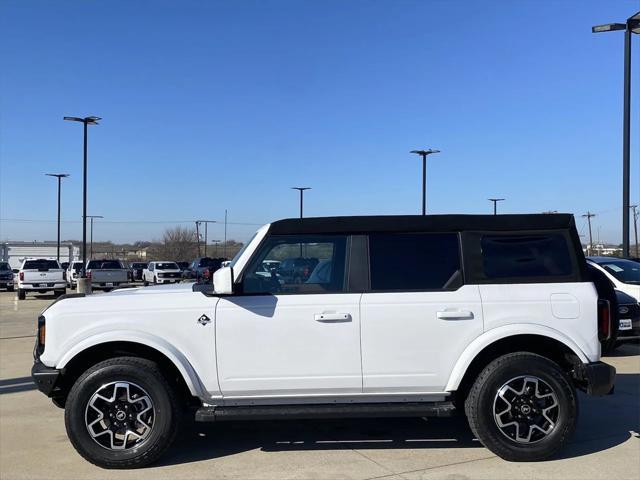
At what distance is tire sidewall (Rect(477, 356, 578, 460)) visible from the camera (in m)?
4.46

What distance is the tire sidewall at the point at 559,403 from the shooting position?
4.46 meters

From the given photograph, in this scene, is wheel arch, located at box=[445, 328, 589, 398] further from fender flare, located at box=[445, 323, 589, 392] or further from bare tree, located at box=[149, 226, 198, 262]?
bare tree, located at box=[149, 226, 198, 262]

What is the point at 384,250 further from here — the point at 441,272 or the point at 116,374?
the point at 116,374

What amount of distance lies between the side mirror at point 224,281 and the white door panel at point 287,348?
180 mm

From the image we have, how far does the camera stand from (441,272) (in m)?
4.68

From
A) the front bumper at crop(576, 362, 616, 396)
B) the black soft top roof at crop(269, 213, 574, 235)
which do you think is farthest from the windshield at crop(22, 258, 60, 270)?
the front bumper at crop(576, 362, 616, 396)

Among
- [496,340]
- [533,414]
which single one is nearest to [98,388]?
[496,340]

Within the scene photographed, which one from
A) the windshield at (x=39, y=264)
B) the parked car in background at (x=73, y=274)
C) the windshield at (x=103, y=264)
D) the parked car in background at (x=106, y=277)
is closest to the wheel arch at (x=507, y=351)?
the windshield at (x=39, y=264)

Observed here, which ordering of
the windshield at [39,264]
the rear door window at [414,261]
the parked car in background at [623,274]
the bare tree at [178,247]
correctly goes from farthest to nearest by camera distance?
the bare tree at [178,247] < the windshield at [39,264] < the parked car in background at [623,274] < the rear door window at [414,261]

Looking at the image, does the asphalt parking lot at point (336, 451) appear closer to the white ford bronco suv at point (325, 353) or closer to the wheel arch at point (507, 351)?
the white ford bronco suv at point (325, 353)

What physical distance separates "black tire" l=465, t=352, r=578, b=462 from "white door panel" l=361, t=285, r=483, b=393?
0.33 metres

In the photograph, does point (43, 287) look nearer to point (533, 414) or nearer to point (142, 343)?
point (142, 343)

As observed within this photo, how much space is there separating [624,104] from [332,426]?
1358 cm

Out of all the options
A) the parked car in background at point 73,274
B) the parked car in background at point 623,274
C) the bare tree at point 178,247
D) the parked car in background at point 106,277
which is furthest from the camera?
the bare tree at point 178,247
